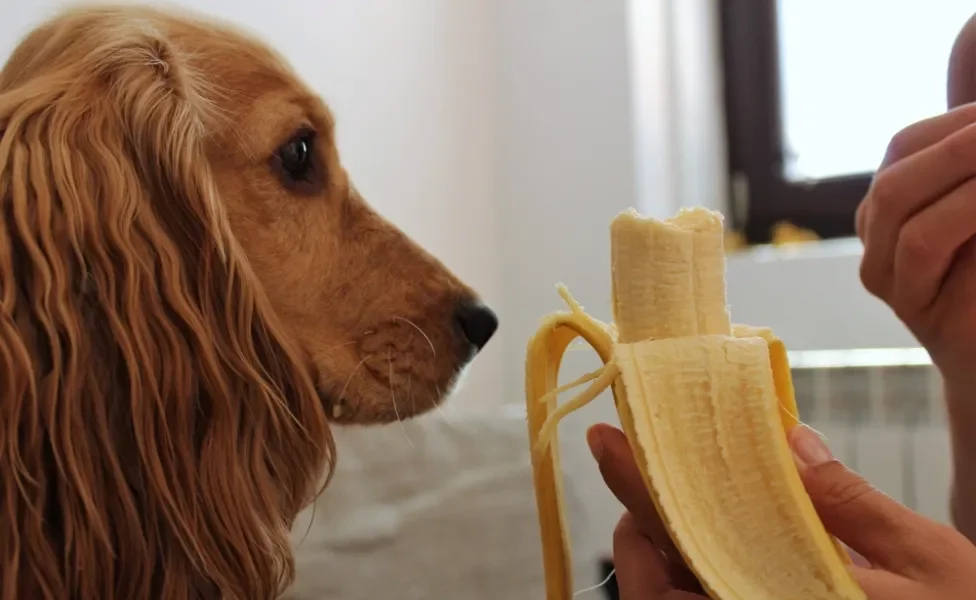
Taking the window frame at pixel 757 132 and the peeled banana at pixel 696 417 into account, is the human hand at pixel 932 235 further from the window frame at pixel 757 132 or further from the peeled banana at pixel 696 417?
the window frame at pixel 757 132

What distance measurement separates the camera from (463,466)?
1265 millimetres

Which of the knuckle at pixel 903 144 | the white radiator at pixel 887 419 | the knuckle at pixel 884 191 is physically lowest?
the white radiator at pixel 887 419

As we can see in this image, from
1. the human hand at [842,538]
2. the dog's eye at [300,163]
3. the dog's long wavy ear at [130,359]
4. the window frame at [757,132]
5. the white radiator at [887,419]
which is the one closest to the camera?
the human hand at [842,538]

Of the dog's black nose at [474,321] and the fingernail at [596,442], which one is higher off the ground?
the dog's black nose at [474,321]

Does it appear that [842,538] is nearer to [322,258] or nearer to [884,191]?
[884,191]

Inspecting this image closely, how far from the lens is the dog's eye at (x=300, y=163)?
0.76 m

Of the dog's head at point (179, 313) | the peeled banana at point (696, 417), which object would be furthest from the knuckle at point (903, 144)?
the dog's head at point (179, 313)

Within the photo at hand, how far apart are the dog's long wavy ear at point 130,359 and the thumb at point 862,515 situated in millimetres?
387

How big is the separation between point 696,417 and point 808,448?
0.26 ft

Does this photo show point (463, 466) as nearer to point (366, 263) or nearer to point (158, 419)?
point (366, 263)

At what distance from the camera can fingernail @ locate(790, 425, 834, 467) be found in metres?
0.55

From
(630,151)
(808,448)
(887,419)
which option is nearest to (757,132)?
(630,151)

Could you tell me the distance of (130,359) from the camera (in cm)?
60

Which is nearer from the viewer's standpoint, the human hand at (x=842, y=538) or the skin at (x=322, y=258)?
the human hand at (x=842, y=538)
